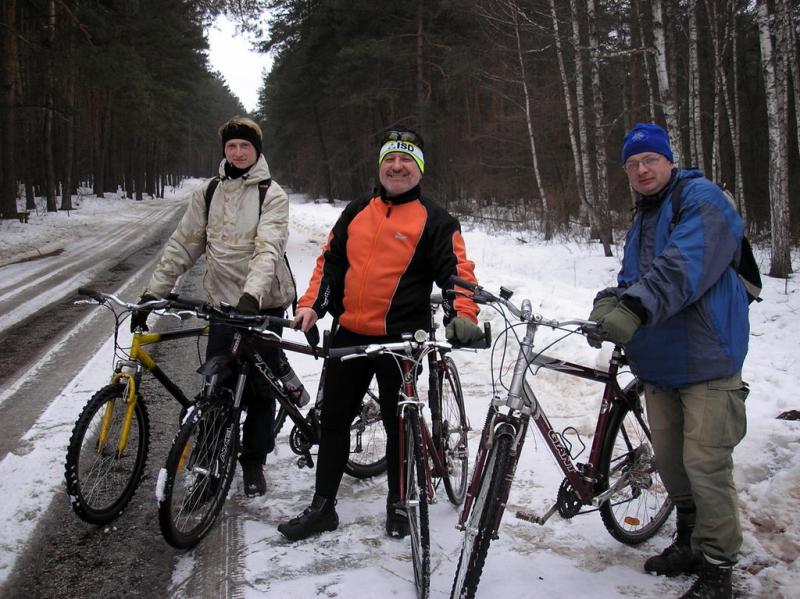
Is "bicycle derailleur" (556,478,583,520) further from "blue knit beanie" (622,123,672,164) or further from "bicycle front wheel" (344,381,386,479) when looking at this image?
"blue knit beanie" (622,123,672,164)

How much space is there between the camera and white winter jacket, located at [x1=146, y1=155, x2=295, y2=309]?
3.77 metres

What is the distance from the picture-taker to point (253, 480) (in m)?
3.86

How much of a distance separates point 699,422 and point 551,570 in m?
1.11

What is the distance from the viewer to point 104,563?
10.1ft

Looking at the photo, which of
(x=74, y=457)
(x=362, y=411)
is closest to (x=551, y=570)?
(x=362, y=411)

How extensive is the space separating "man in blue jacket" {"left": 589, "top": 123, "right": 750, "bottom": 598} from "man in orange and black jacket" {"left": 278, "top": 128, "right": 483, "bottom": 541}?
3.03 feet

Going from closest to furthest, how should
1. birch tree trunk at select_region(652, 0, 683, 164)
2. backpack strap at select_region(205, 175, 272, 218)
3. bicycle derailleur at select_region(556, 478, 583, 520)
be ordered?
bicycle derailleur at select_region(556, 478, 583, 520) < backpack strap at select_region(205, 175, 272, 218) < birch tree trunk at select_region(652, 0, 683, 164)

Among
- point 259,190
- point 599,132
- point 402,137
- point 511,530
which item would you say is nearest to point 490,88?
point 599,132

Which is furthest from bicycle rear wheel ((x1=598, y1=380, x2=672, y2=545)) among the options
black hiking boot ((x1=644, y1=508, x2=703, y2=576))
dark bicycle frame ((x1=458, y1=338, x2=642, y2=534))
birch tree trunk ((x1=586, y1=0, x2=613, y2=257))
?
birch tree trunk ((x1=586, y1=0, x2=613, y2=257))

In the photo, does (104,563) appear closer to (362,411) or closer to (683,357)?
(362,411)

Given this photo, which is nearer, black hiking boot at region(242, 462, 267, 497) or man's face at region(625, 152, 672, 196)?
man's face at region(625, 152, 672, 196)

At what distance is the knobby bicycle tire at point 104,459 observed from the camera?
10.5 ft

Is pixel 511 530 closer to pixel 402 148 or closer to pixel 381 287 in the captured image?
pixel 381 287

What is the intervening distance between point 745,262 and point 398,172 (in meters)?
1.74
